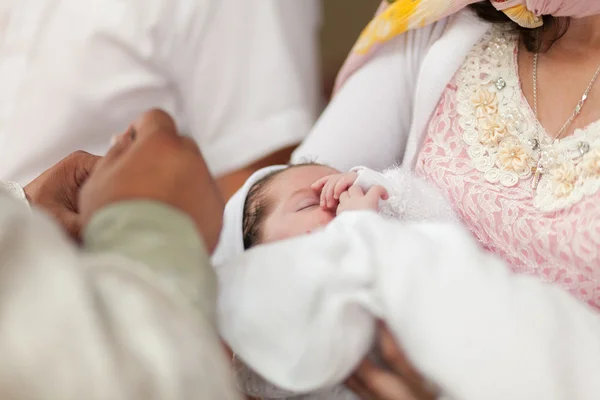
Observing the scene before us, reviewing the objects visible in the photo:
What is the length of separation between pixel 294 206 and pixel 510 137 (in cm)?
32

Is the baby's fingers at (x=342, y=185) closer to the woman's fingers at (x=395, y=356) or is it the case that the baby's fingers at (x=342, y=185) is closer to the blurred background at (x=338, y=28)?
the woman's fingers at (x=395, y=356)

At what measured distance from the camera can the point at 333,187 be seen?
803 mm

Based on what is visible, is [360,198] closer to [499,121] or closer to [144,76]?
[499,121]

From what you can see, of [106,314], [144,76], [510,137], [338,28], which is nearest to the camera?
[106,314]

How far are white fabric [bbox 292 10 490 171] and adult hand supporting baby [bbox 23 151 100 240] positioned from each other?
38cm

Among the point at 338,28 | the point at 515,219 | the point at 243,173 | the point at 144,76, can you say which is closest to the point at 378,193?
the point at 515,219

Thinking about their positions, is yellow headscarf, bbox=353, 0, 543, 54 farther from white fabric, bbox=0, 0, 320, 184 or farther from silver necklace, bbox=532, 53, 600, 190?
white fabric, bbox=0, 0, 320, 184

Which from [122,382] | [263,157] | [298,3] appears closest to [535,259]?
[122,382]

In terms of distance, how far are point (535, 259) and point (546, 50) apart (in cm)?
33

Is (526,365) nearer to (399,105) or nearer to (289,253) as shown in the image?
(289,253)

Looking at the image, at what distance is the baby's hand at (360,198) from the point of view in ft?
2.47

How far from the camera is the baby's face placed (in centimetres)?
77

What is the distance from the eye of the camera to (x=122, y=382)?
1.42 ft

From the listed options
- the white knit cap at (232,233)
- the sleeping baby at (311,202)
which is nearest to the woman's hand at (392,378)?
the sleeping baby at (311,202)
